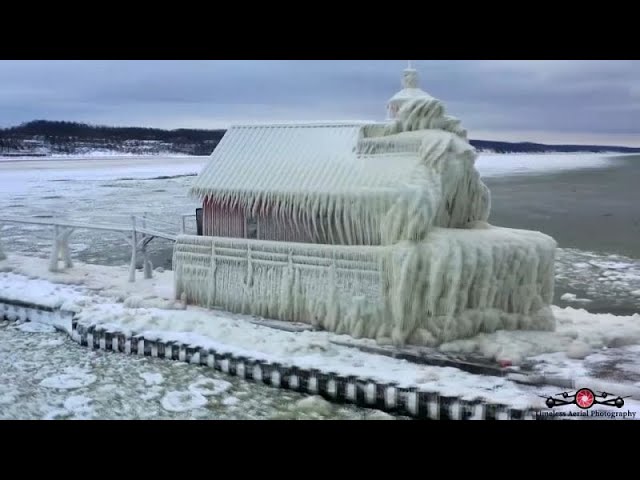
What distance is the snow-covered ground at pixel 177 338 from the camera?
8328 millimetres

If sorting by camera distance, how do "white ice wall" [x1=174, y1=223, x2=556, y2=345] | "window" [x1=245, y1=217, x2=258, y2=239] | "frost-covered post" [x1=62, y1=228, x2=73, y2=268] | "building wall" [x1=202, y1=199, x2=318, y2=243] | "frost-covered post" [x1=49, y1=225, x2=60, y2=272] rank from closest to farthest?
"white ice wall" [x1=174, y1=223, x2=556, y2=345] → "building wall" [x1=202, y1=199, x2=318, y2=243] → "window" [x1=245, y1=217, x2=258, y2=239] → "frost-covered post" [x1=49, y1=225, x2=60, y2=272] → "frost-covered post" [x1=62, y1=228, x2=73, y2=268]

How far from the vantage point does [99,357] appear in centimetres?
1045

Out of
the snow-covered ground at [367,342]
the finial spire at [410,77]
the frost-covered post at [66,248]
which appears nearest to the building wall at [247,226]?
the snow-covered ground at [367,342]

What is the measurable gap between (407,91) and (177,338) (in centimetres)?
584

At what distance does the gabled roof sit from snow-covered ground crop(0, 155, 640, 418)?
234 cm

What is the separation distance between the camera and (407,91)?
439 inches

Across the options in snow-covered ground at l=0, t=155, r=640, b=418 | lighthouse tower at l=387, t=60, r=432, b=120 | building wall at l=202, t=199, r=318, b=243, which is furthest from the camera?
lighthouse tower at l=387, t=60, r=432, b=120

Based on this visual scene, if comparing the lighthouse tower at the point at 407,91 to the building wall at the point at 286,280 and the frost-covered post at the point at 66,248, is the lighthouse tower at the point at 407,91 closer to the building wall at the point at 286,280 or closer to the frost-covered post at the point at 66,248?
the building wall at the point at 286,280

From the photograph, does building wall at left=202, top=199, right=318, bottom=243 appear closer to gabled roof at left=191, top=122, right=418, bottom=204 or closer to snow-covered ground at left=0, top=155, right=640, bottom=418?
gabled roof at left=191, top=122, right=418, bottom=204

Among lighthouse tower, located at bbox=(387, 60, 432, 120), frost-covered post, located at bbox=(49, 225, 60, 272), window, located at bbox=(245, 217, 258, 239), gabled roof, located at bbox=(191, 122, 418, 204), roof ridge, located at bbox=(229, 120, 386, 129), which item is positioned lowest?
frost-covered post, located at bbox=(49, 225, 60, 272)

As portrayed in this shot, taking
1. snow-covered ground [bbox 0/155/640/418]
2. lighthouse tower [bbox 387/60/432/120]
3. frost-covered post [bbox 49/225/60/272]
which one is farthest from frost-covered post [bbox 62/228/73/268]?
lighthouse tower [bbox 387/60/432/120]

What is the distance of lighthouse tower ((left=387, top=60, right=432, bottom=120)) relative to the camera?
11.0 metres

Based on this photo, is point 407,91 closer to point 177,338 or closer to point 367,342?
point 367,342

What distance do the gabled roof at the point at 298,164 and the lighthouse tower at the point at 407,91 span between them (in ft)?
2.69
